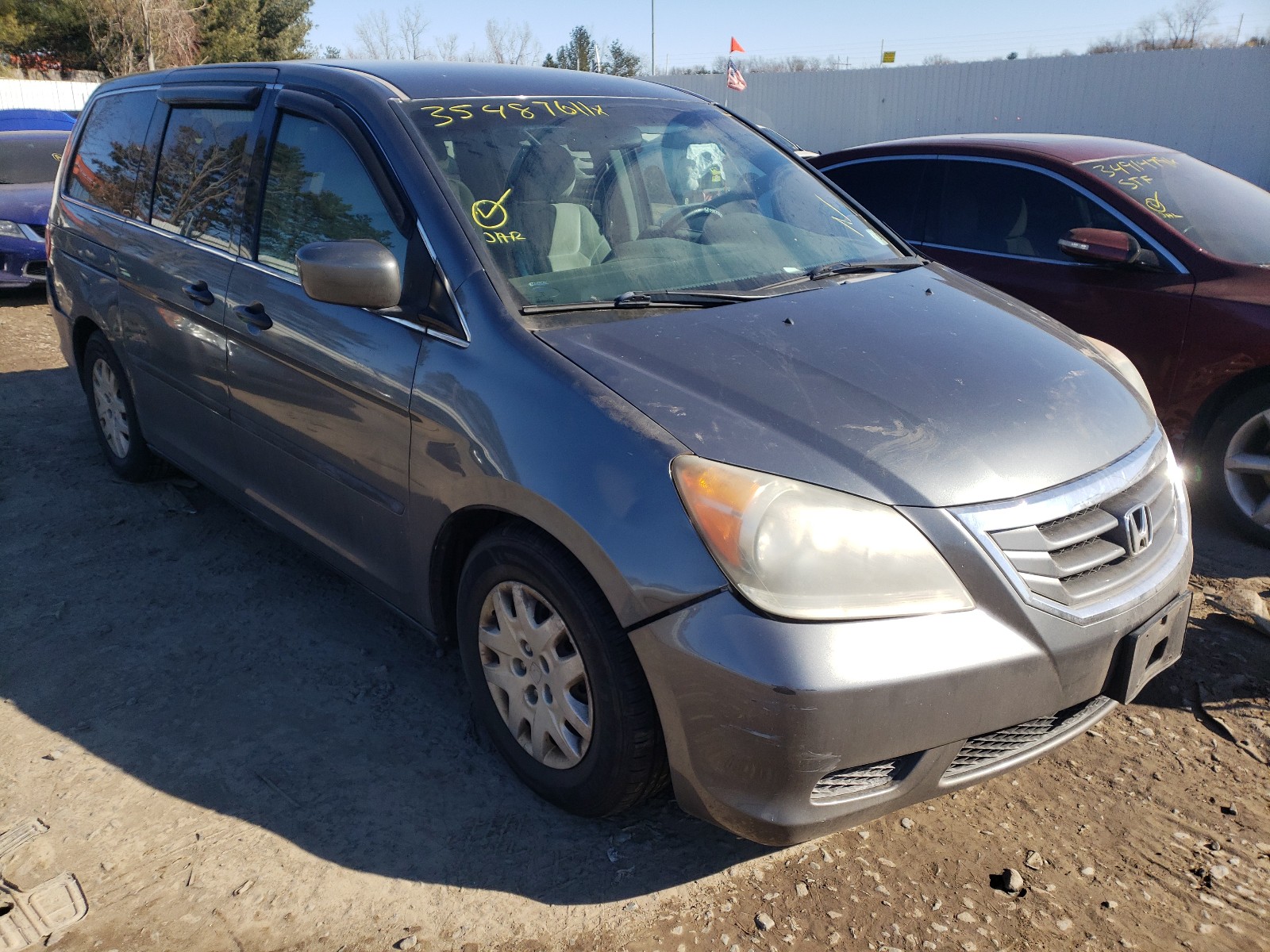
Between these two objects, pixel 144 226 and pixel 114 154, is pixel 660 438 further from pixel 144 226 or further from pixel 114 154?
pixel 114 154

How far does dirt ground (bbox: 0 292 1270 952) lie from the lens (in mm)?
2348

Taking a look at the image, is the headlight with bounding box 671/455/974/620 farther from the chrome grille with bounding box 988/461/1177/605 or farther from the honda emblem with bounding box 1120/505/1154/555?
the honda emblem with bounding box 1120/505/1154/555

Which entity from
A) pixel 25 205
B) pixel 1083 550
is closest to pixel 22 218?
pixel 25 205

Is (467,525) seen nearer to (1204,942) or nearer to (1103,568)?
(1103,568)

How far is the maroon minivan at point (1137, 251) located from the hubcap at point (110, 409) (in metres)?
3.96

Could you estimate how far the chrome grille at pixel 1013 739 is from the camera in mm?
2301

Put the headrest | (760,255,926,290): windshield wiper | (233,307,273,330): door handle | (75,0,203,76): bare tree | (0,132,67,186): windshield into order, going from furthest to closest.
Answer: (75,0,203,76): bare tree
(0,132,67,186): windshield
(233,307,273,330): door handle
(760,255,926,290): windshield wiper
the headrest

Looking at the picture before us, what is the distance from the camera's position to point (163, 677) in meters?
3.38

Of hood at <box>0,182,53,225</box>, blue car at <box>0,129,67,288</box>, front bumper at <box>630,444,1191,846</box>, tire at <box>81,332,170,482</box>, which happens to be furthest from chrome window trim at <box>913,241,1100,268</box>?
hood at <box>0,182,53,225</box>

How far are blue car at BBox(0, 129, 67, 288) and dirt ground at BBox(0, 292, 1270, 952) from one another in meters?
6.90

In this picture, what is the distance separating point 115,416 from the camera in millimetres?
4859

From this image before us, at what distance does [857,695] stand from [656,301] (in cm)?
128

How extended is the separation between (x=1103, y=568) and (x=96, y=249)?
4.25 meters

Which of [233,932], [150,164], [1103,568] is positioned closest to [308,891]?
[233,932]
